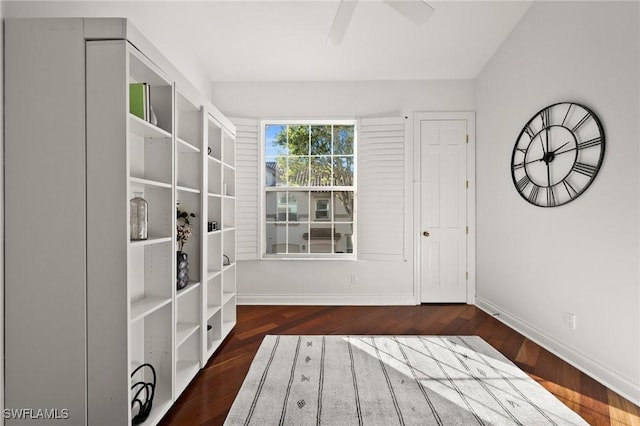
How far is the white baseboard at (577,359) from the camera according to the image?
2.01 metres

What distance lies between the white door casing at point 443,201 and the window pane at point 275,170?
1667 mm

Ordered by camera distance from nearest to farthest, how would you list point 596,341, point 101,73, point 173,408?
point 101,73 → point 173,408 → point 596,341

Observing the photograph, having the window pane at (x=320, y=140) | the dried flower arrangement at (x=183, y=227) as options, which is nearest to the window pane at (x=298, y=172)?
the window pane at (x=320, y=140)

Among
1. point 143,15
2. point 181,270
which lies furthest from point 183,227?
point 143,15

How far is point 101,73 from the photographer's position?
4.78ft

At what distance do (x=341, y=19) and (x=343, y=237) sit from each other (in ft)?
8.19

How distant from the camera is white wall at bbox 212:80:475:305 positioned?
4.02 meters

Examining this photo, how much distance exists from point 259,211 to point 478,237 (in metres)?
2.68

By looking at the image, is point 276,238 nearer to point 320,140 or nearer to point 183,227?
point 320,140

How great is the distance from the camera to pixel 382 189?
13.0 ft

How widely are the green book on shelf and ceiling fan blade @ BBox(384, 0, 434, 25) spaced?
4.94ft

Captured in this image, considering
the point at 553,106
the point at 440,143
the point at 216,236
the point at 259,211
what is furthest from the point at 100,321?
the point at 440,143

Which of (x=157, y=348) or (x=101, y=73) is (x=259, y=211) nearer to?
(x=157, y=348)

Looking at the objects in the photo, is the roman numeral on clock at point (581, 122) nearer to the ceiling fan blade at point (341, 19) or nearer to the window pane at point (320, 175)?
the ceiling fan blade at point (341, 19)
